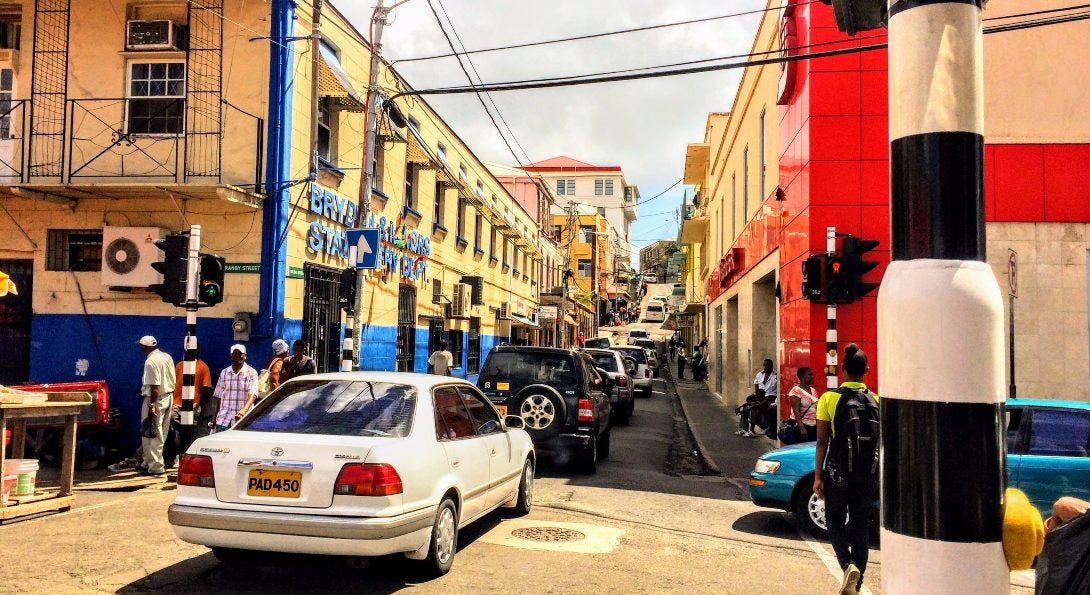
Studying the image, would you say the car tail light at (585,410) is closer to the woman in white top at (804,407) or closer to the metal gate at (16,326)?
the woman in white top at (804,407)

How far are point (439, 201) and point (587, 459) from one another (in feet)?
37.1

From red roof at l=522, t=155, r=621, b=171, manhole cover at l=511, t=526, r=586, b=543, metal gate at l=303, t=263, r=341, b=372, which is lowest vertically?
manhole cover at l=511, t=526, r=586, b=543

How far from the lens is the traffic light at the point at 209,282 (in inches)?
394

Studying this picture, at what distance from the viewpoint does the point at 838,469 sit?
555cm

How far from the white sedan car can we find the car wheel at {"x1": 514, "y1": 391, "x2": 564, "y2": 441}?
15.0 ft

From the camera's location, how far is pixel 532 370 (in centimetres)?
1176

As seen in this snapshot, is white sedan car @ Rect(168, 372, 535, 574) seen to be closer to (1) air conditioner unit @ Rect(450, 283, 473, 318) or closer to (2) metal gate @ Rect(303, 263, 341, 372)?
(2) metal gate @ Rect(303, 263, 341, 372)

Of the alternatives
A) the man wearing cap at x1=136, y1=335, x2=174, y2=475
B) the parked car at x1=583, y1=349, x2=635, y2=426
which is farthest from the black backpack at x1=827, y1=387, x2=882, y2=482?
the parked car at x1=583, y1=349, x2=635, y2=426

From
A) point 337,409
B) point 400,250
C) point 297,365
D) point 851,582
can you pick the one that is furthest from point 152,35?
point 851,582

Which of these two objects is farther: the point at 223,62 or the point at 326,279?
the point at 326,279

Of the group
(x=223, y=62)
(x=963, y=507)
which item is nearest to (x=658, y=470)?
(x=223, y=62)

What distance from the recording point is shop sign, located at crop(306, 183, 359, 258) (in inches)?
519

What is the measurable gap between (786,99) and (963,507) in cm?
1488

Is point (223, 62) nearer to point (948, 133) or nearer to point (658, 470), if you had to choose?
point (658, 470)
